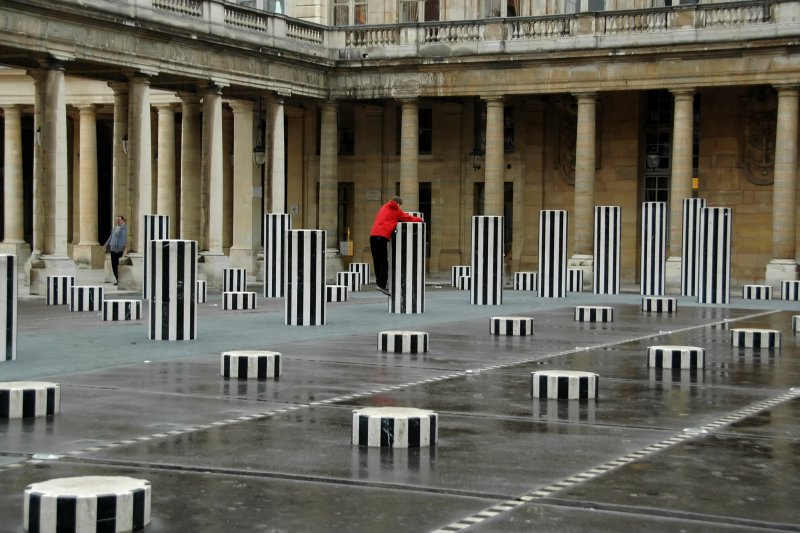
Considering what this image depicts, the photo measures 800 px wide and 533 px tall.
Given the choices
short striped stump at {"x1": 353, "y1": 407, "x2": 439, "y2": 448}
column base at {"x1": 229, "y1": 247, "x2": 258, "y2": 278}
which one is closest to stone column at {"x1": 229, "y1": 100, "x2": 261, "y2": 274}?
column base at {"x1": 229, "y1": 247, "x2": 258, "y2": 278}

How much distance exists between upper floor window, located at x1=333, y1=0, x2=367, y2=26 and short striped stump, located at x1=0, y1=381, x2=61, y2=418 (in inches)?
1433

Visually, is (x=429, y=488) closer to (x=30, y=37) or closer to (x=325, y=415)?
(x=325, y=415)

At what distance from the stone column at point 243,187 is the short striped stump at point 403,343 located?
23.8 metres

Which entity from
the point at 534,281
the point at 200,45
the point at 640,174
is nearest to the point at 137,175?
the point at 200,45

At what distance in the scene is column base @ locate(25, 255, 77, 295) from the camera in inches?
1266

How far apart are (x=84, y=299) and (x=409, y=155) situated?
61.6 ft

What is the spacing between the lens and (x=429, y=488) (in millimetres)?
8992

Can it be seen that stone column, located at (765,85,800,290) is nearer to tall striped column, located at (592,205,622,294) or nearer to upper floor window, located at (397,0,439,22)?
tall striped column, located at (592,205,622,294)

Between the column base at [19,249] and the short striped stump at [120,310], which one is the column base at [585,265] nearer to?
the column base at [19,249]

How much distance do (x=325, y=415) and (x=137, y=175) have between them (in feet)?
80.6

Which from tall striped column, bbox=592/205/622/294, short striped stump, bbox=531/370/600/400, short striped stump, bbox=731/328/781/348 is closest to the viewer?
short striped stump, bbox=531/370/600/400

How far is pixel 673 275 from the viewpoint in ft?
132

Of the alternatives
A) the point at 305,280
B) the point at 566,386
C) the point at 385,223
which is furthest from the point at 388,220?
the point at 566,386

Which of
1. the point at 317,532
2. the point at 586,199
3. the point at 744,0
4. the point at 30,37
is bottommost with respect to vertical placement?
the point at 317,532
